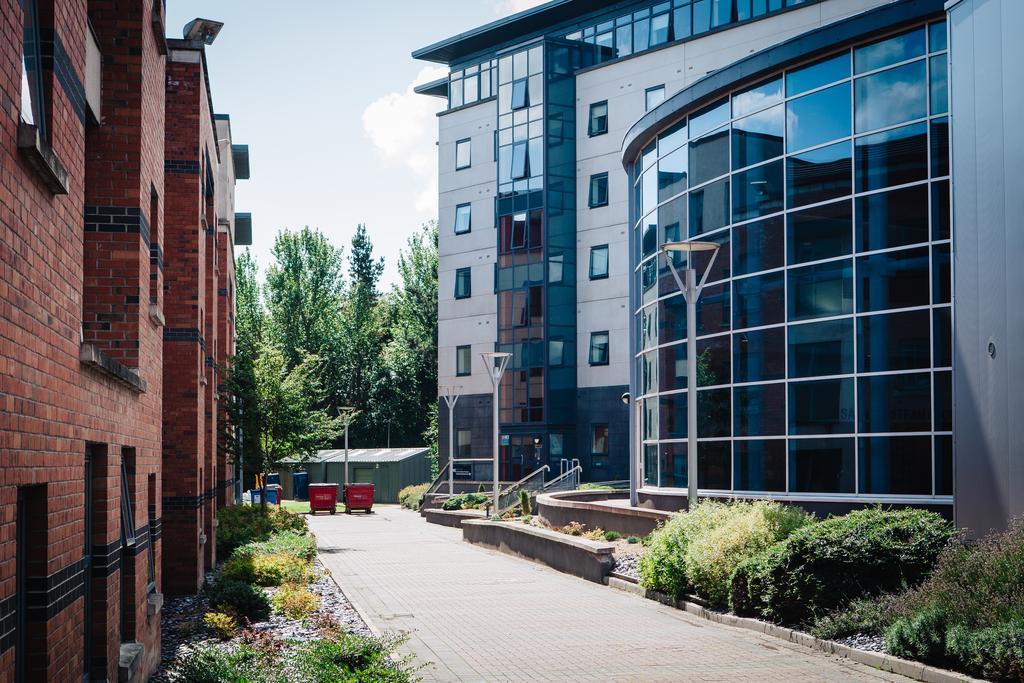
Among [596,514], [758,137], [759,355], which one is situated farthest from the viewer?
[596,514]

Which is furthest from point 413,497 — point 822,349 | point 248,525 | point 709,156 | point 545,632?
point 545,632

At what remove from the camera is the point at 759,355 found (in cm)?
2377

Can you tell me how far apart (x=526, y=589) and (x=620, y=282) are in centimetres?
2905

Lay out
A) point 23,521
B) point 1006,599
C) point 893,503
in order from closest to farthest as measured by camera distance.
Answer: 1. point 23,521
2. point 1006,599
3. point 893,503

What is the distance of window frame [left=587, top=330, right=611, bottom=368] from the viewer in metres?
49.4

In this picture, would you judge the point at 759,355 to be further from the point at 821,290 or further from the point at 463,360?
the point at 463,360

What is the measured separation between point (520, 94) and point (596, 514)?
28362 millimetres

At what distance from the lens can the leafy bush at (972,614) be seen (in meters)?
11.1

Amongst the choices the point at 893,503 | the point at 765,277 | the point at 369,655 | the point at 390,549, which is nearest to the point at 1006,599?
the point at 369,655

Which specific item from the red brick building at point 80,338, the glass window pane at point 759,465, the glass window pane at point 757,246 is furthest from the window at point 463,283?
the red brick building at point 80,338

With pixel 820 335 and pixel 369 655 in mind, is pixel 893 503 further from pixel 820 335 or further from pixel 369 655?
pixel 369 655

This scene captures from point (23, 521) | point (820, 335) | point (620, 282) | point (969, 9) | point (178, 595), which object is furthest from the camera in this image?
point (620, 282)

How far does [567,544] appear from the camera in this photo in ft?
79.0

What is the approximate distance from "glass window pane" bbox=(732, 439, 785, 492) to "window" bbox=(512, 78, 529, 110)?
99.5 ft
